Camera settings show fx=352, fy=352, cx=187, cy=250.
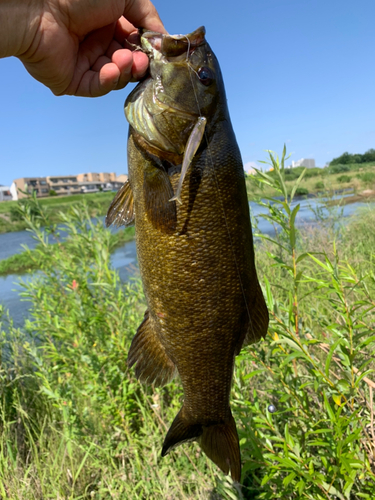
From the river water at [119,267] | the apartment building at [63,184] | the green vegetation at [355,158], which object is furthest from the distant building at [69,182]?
the river water at [119,267]

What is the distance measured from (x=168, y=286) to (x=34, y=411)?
332cm

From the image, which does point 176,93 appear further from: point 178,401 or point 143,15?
point 178,401

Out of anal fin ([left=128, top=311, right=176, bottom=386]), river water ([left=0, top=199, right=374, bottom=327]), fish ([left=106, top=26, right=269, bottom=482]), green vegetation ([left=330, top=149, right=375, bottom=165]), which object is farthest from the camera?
green vegetation ([left=330, top=149, right=375, bottom=165])

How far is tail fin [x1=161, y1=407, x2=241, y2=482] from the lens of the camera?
1.70 meters

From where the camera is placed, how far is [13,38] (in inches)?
75.5

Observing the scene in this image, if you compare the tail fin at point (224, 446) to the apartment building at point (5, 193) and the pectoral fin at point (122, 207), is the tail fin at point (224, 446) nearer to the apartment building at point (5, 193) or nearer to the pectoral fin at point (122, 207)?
the pectoral fin at point (122, 207)

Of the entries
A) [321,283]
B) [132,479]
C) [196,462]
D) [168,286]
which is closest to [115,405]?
[132,479]

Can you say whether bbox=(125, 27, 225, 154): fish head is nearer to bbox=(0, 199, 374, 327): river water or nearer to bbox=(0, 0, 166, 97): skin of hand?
bbox=(0, 0, 166, 97): skin of hand

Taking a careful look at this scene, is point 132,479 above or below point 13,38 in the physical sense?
below

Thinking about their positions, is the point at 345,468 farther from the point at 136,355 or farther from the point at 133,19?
the point at 133,19

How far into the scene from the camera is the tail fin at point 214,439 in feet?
5.59

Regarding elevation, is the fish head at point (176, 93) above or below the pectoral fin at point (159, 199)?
above

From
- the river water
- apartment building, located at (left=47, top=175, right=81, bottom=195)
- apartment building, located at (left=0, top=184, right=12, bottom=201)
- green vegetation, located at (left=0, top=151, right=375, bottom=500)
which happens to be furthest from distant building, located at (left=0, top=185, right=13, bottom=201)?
green vegetation, located at (left=0, top=151, right=375, bottom=500)

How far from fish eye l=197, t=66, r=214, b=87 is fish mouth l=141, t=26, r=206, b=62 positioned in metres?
0.10
